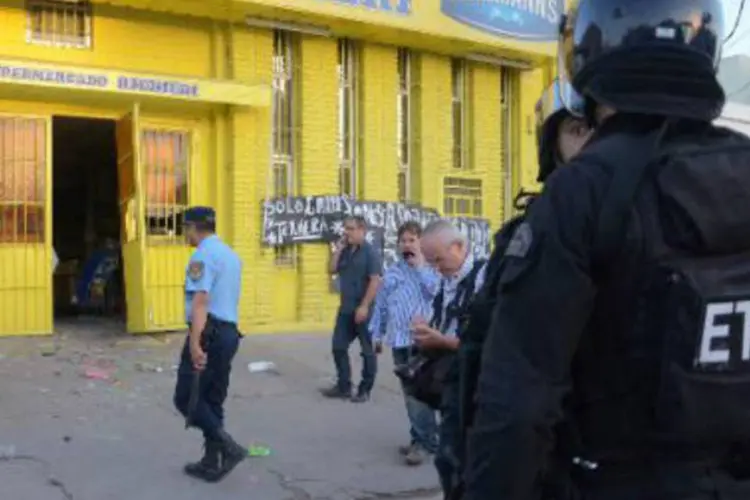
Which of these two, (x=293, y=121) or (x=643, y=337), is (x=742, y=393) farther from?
(x=293, y=121)

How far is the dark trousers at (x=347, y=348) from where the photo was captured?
9.12 metres

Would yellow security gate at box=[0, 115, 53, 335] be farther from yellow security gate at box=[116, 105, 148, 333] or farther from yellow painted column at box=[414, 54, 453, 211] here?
yellow painted column at box=[414, 54, 453, 211]

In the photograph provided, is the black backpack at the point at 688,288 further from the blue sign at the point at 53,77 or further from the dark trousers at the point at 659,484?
the blue sign at the point at 53,77

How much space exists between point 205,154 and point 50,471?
5.99 meters

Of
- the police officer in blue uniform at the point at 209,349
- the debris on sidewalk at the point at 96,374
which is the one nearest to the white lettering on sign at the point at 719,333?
the police officer in blue uniform at the point at 209,349

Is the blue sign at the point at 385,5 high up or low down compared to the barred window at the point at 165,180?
up

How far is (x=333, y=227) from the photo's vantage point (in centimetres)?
1288

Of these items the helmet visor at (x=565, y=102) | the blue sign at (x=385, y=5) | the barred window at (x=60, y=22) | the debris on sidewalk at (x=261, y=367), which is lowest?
the debris on sidewalk at (x=261, y=367)

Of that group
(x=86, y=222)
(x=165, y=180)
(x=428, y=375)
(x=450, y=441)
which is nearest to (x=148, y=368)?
(x=165, y=180)

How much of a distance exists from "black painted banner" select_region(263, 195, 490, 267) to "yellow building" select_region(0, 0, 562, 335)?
14cm

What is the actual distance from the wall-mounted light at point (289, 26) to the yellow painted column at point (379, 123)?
86 cm

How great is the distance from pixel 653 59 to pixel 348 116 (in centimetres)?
1139

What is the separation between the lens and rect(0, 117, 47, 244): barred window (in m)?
11.0

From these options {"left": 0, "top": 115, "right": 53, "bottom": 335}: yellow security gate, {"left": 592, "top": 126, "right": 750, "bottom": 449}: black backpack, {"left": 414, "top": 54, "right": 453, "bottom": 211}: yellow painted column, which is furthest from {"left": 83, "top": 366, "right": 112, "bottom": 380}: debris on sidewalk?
{"left": 592, "top": 126, "right": 750, "bottom": 449}: black backpack
